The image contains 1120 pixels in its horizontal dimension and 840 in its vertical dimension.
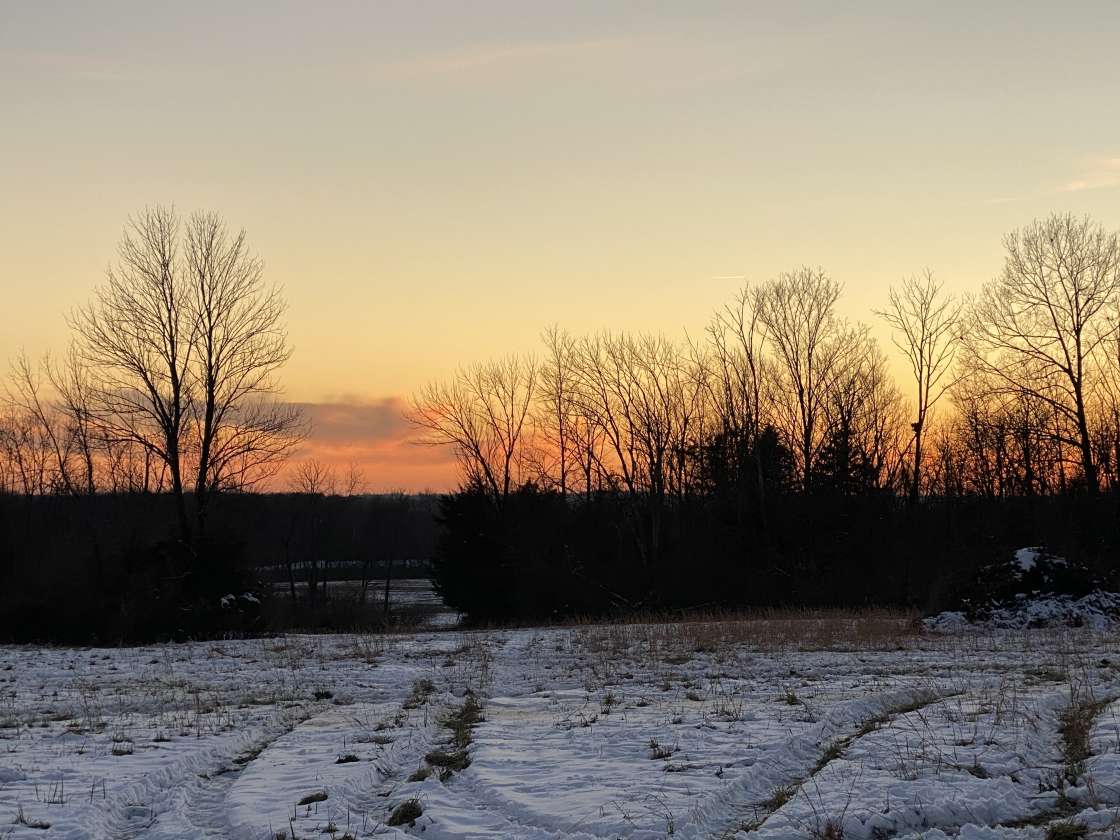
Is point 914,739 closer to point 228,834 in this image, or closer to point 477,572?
point 228,834

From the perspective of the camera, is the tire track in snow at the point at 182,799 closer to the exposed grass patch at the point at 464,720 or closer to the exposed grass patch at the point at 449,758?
the exposed grass patch at the point at 449,758

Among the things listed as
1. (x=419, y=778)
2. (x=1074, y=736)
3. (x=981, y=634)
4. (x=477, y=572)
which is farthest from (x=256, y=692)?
(x=477, y=572)

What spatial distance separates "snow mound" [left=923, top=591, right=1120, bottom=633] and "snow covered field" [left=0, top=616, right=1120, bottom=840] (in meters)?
5.68

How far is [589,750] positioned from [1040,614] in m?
16.8

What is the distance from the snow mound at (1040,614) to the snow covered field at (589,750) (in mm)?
5681

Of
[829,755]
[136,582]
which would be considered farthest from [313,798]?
[136,582]

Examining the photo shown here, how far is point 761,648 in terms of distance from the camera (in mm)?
18000

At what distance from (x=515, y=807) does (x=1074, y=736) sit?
4.85 metres

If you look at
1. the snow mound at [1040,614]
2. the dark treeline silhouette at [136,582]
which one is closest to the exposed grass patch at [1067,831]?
the snow mound at [1040,614]

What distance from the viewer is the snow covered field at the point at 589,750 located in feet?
20.8

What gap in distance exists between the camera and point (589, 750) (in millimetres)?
8703

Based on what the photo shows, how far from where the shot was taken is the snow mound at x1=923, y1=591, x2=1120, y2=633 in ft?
69.8

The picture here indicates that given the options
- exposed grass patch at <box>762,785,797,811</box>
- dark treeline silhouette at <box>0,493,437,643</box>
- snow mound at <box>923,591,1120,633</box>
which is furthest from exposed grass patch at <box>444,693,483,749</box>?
dark treeline silhouette at <box>0,493,437,643</box>

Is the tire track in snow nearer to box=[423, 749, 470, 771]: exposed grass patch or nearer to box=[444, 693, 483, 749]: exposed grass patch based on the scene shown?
box=[423, 749, 470, 771]: exposed grass patch
